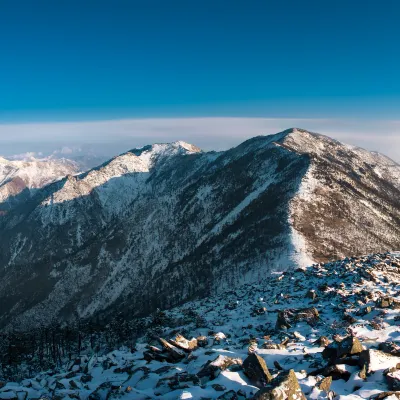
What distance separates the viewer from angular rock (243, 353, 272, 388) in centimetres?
1977

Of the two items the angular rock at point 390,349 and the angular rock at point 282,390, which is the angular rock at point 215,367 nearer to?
the angular rock at point 282,390

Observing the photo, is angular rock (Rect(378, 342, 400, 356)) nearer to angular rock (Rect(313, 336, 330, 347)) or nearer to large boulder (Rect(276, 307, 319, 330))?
angular rock (Rect(313, 336, 330, 347))

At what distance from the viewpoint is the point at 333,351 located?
22578 mm

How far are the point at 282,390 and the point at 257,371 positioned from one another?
15.5 ft

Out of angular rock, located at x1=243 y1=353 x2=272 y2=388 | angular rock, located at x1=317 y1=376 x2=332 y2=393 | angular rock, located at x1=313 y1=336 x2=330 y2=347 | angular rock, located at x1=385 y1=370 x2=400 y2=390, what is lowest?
angular rock, located at x1=313 y1=336 x2=330 y2=347

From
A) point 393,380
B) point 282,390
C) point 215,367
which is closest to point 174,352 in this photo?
point 215,367

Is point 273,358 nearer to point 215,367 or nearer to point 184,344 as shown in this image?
point 215,367

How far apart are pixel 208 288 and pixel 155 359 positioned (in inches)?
4086

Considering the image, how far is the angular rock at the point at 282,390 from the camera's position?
15.5 meters

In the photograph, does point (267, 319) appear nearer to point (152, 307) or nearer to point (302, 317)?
point (302, 317)

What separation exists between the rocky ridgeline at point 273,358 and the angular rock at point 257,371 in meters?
0.05


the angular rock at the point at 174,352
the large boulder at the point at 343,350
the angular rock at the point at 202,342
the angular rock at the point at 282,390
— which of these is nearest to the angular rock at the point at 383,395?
the angular rock at the point at 282,390

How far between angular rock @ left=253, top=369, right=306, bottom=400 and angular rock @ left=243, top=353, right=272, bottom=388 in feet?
11.2

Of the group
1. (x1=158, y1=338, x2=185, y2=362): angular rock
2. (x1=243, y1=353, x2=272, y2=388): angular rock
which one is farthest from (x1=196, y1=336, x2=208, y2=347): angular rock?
(x1=243, y1=353, x2=272, y2=388): angular rock
